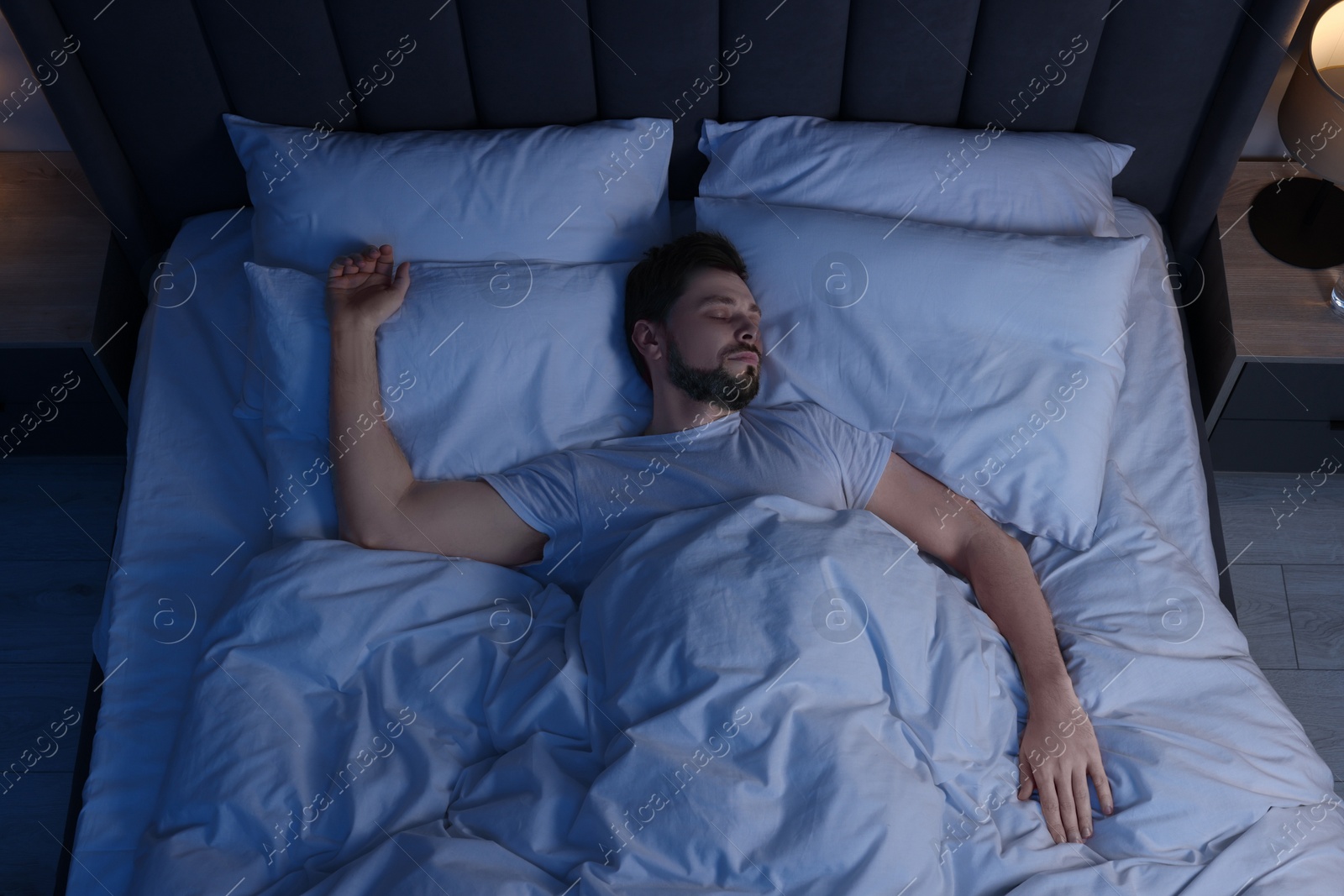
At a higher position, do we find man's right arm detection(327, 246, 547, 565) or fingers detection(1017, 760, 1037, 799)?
man's right arm detection(327, 246, 547, 565)

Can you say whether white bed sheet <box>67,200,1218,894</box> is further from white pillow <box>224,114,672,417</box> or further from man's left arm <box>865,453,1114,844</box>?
man's left arm <box>865,453,1114,844</box>

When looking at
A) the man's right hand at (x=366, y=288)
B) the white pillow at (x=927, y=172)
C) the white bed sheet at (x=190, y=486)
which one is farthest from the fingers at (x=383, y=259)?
the white pillow at (x=927, y=172)

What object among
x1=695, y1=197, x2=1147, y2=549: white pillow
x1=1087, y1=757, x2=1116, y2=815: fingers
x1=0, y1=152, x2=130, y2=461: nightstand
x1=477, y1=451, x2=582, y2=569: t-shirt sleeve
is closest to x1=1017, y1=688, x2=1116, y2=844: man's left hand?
x1=1087, y1=757, x2=1116, y2=815: fingers

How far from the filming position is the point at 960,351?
1575mm

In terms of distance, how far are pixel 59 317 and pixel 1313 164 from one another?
2279 millimetres

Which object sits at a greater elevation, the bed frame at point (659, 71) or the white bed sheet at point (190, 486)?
the bed frame at point (659, 71)

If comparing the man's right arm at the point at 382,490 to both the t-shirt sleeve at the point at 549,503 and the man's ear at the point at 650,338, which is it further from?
the man's ear at the point at 650,338

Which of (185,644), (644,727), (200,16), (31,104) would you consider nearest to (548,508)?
(644,727)

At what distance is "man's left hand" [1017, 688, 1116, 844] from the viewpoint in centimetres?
127

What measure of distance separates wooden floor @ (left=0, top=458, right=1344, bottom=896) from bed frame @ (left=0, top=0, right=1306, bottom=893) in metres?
0.44

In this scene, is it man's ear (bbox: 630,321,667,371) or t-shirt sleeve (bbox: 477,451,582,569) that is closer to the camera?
t-shirt sleeve (bbox: 477,451,582,569)

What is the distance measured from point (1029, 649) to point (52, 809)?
1.75 metres

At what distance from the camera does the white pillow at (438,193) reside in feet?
5.62

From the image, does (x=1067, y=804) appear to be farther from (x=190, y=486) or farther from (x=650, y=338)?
(x=190, y=486)
